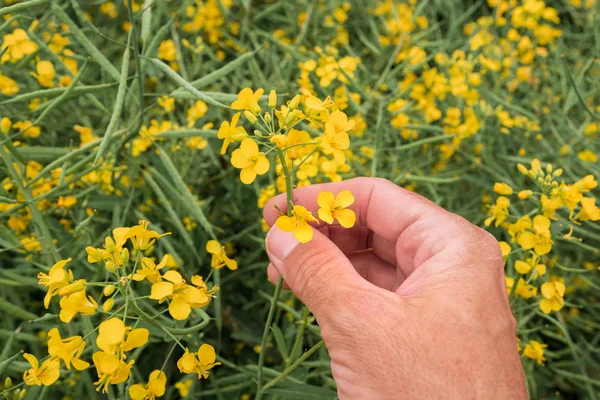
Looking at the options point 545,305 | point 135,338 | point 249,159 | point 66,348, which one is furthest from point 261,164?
point 545,305

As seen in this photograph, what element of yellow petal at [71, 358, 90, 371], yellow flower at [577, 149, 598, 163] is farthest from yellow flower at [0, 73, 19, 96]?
yellow flower at [577, 149, 598, 163]

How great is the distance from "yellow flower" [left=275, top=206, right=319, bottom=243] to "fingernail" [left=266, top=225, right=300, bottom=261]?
0.11 m

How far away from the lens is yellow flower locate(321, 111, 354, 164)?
3.03ft

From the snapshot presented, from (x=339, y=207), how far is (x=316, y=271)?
13 cm

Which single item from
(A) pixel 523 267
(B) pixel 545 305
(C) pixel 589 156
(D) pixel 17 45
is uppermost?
(D) pixel 17 45

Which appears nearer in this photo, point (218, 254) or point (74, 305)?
point (74, 305)

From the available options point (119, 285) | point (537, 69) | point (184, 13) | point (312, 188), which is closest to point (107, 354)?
point (119, 285)

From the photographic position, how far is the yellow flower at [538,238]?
1.20 m

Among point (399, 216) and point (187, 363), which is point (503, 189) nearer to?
point (399, 216)

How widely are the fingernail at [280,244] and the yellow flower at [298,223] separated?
0.11 metres

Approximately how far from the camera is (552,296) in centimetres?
124

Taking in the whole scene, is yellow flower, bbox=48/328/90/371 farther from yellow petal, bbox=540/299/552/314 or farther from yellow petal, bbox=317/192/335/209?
yellow petal, bbox=540/299/552/314

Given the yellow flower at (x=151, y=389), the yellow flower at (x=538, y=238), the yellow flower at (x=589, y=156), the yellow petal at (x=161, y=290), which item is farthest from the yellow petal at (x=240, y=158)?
the yellow flower at (x=589, y=156)

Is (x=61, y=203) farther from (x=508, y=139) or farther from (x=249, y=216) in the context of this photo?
(x=508, y=139)
